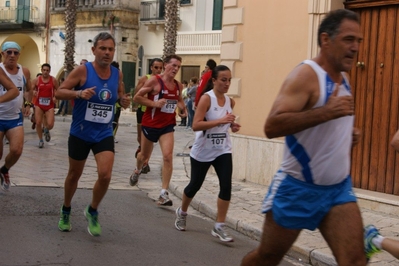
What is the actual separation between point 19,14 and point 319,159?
138ft

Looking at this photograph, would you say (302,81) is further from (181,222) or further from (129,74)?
(129,74)

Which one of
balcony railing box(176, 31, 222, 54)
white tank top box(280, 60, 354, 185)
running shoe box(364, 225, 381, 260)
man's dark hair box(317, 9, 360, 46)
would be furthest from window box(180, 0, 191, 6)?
white tank top box(280, 60, 354, 185)

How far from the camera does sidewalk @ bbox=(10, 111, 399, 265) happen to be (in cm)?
699

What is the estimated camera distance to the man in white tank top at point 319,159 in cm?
401

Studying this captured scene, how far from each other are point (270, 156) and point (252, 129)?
0.79m

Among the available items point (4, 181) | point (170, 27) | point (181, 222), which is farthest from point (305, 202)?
point (170, 27)

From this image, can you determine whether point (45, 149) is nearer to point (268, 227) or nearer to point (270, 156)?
point (270, 156)

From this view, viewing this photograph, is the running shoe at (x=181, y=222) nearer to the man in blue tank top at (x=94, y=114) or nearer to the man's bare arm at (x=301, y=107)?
the man in blue tank top at (x=94, y=114)

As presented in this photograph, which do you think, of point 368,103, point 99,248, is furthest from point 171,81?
point 99,248

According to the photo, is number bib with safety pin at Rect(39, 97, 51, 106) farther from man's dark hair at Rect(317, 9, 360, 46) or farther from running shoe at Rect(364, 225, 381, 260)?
man's dark hair at Rect(317, 9, 360, 46)

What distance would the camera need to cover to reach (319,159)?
4.13m

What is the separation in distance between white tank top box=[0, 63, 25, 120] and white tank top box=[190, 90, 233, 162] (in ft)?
10.1

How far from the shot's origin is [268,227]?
425 centimetres

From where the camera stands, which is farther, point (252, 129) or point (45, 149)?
point (45, 149)
